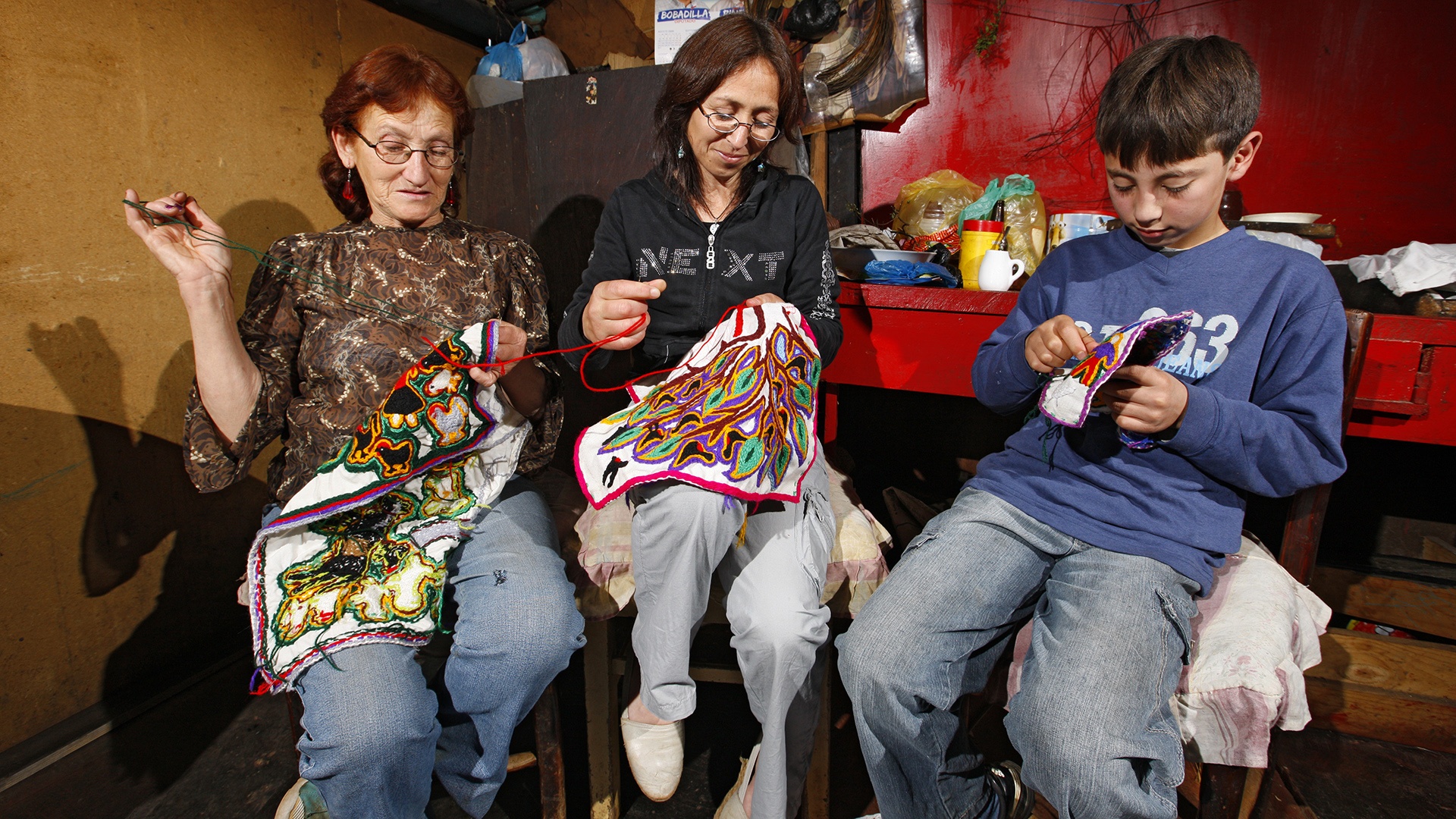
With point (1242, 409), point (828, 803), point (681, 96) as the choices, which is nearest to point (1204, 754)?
point (1242, 409)

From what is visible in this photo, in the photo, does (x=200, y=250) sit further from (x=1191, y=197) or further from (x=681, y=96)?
(x=1191, y=197)

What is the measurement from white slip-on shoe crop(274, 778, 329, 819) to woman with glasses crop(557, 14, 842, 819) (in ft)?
2.35

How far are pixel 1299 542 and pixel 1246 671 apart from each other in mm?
454

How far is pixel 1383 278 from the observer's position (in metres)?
1.72

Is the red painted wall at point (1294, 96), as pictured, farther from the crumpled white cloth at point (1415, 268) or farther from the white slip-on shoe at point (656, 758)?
the white slip-on shoe at point (656, 758)

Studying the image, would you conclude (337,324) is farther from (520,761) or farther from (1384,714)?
(1384,714)

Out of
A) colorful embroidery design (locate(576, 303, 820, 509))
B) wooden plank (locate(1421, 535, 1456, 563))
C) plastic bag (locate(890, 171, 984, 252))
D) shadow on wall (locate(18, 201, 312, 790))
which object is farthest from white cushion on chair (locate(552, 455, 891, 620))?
wooden plank (locate(1421, 535, 1456, 563))

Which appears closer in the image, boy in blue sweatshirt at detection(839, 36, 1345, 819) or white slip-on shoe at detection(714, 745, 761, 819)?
boy in blue sweatshirt at detection(839, 36, 1345, 819)

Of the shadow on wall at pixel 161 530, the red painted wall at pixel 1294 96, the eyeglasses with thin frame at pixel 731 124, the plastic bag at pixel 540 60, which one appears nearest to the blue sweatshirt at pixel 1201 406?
the eyeglasses with thin frame at pixel 731 124

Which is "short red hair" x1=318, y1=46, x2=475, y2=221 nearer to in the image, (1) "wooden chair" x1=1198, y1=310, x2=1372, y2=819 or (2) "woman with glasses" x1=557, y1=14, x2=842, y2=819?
(2) "woman with glasses" x1=557, y1=14, x2=842, y2=819

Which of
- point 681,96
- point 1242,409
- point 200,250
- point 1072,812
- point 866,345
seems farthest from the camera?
point 866,345

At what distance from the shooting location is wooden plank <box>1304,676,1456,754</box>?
6.43 ft

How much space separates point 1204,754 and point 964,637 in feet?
1.40

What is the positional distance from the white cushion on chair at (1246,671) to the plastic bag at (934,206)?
5.08ft
